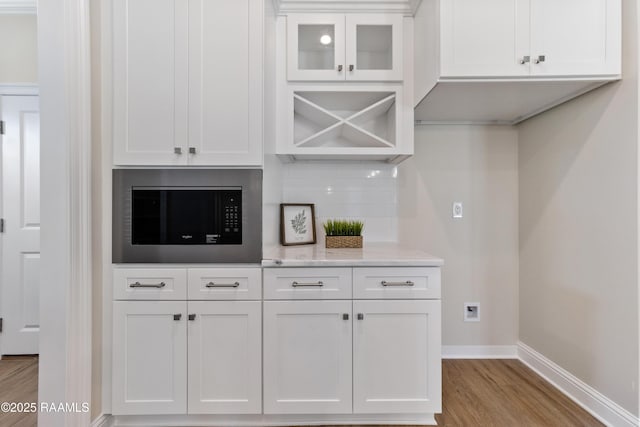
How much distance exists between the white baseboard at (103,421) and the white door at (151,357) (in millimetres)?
62

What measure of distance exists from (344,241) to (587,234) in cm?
138

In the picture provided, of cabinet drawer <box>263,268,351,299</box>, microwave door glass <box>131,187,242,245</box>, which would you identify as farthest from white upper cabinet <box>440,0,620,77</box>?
microwave door glass <box>131,187,242,245</box>

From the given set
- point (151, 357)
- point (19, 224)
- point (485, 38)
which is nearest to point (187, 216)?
point (151, 357)

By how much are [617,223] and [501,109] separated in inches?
36.2

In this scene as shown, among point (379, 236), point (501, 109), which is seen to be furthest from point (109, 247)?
point (501, 109)

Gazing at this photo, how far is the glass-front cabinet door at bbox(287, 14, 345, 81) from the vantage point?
6.19 feet

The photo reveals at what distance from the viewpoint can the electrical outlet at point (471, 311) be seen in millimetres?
2346

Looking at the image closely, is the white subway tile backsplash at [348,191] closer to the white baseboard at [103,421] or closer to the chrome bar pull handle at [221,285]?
the chrome bar pull handle at [221,285]

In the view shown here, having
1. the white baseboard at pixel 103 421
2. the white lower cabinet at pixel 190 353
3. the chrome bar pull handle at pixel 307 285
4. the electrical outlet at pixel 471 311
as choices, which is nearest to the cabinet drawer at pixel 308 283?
the chrome bar pull handle at pixel 307 285

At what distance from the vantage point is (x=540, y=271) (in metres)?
2.13

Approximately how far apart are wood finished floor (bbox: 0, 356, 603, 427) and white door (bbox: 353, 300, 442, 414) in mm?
291

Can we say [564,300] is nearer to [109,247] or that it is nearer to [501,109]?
[501,109]

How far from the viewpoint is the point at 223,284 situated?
A: 1.58 m

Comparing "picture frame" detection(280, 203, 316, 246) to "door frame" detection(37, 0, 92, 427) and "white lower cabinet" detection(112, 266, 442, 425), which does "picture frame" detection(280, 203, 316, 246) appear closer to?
"white lower cabinet" detection(112, 266, 442, 425)
